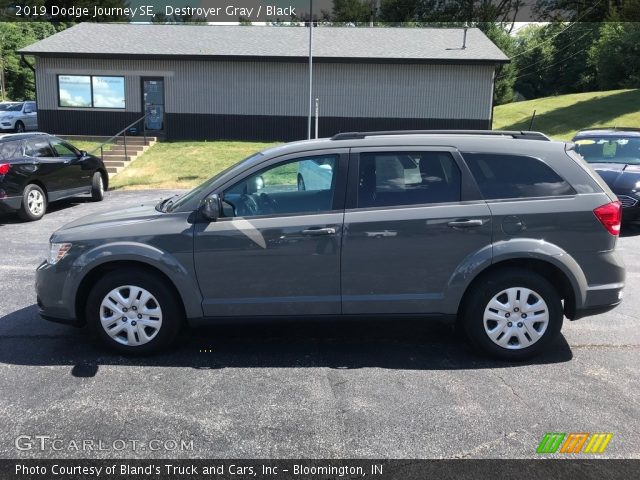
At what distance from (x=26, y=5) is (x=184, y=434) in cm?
5299

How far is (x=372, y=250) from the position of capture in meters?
4.38

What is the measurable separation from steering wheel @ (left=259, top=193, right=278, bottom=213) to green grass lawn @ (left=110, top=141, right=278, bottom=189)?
1147 centimetres

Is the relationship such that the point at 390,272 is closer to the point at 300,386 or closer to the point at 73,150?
the point at 300,386

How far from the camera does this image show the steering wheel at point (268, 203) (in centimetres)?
452

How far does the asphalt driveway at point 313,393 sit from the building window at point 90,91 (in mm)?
20138

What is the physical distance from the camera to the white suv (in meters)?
27.8

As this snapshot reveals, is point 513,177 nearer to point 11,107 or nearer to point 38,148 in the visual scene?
point 38,148

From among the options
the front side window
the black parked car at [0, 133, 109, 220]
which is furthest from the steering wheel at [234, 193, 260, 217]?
the black parked car at [0, 133, 109, 220]

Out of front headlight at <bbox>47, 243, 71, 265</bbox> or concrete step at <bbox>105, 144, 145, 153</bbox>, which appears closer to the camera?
front headlight at <bbox>47, 243, 71, 265</bbox>

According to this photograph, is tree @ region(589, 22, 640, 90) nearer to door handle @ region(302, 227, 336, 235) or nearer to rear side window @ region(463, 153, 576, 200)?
rear side window @ region(463, 153, 576, 200)

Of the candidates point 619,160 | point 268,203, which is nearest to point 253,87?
point 619,160

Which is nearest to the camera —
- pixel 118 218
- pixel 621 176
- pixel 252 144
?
pixel 118 218

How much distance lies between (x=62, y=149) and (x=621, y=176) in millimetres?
10639

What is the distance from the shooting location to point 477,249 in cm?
439
